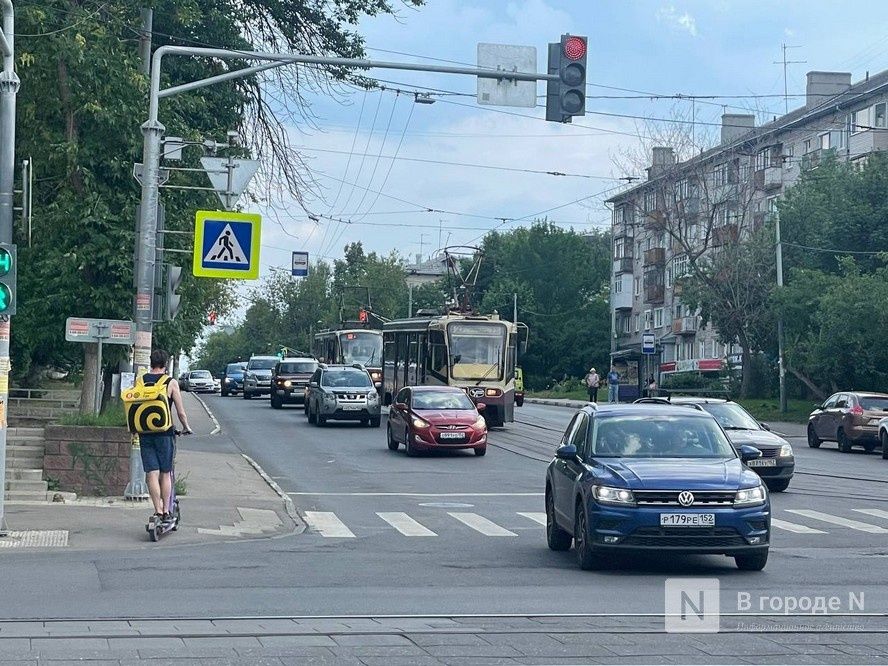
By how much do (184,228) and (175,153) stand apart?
6137 millimetres

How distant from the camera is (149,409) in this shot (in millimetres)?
15320

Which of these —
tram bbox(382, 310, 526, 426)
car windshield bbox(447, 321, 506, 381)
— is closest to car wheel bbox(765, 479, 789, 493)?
tram bbox(382, 310, 526, 426)

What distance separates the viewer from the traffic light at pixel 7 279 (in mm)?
14867

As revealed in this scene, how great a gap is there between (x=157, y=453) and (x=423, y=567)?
3.69 metres

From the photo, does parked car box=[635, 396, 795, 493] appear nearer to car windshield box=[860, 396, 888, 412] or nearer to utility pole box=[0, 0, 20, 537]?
utility pole box=[0, 0, 20, 537]

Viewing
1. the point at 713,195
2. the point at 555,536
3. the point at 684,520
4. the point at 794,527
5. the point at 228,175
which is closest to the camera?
the point at 684,520

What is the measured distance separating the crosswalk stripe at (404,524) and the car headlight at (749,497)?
16.1 feet

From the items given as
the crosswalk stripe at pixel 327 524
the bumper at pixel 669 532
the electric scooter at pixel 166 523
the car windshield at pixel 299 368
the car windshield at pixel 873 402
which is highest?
the car windshield at pixel 299 368

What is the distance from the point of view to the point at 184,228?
83.0 feet

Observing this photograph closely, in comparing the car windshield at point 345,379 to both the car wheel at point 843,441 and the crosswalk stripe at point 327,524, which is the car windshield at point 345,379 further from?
the crosswalk stripe at point 327,524

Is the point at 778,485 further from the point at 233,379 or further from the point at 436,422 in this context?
the point at 233,379

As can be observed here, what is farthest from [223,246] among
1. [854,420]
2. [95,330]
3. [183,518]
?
[854,420]

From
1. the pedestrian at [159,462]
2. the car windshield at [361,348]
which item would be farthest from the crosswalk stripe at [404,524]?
the car windshield at [361,348]

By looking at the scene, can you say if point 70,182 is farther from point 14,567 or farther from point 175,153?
point 14,567
